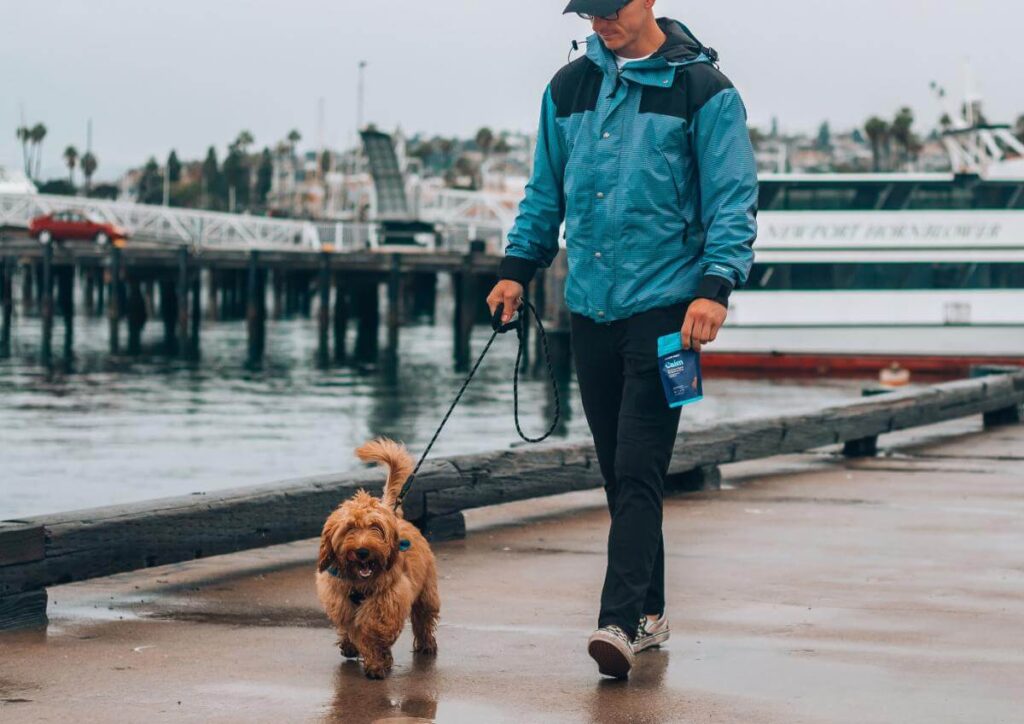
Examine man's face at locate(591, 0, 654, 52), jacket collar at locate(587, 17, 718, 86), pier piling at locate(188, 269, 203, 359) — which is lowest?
pier piling at locate(188, 269, 203, 359)

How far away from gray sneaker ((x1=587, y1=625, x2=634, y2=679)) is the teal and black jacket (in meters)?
0.91

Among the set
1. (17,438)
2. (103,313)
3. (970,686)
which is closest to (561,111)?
(970,686)

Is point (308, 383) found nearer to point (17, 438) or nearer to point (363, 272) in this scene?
point (17, 438)

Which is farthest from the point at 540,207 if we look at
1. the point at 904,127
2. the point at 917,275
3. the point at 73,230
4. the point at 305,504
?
the point at 904,127

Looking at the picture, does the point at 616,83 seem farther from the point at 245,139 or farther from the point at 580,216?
the point at 245,139

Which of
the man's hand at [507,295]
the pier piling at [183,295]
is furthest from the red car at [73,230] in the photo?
the man's hand at [507,295]

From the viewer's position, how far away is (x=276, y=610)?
19.4 ft

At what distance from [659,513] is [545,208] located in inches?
38.7

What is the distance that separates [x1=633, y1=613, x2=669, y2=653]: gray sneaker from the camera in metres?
5.03

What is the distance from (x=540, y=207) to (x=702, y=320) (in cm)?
71

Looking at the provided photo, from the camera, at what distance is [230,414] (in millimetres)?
29469

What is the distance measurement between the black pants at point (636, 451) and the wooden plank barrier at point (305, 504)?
191cm

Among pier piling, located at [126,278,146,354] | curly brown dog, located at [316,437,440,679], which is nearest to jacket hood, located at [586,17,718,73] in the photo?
curly brown dog, located at [316,437,440,679]

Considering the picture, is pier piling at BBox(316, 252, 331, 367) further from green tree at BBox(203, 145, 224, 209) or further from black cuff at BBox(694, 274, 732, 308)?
green tree at BBox(203, 145, 224, 209)
